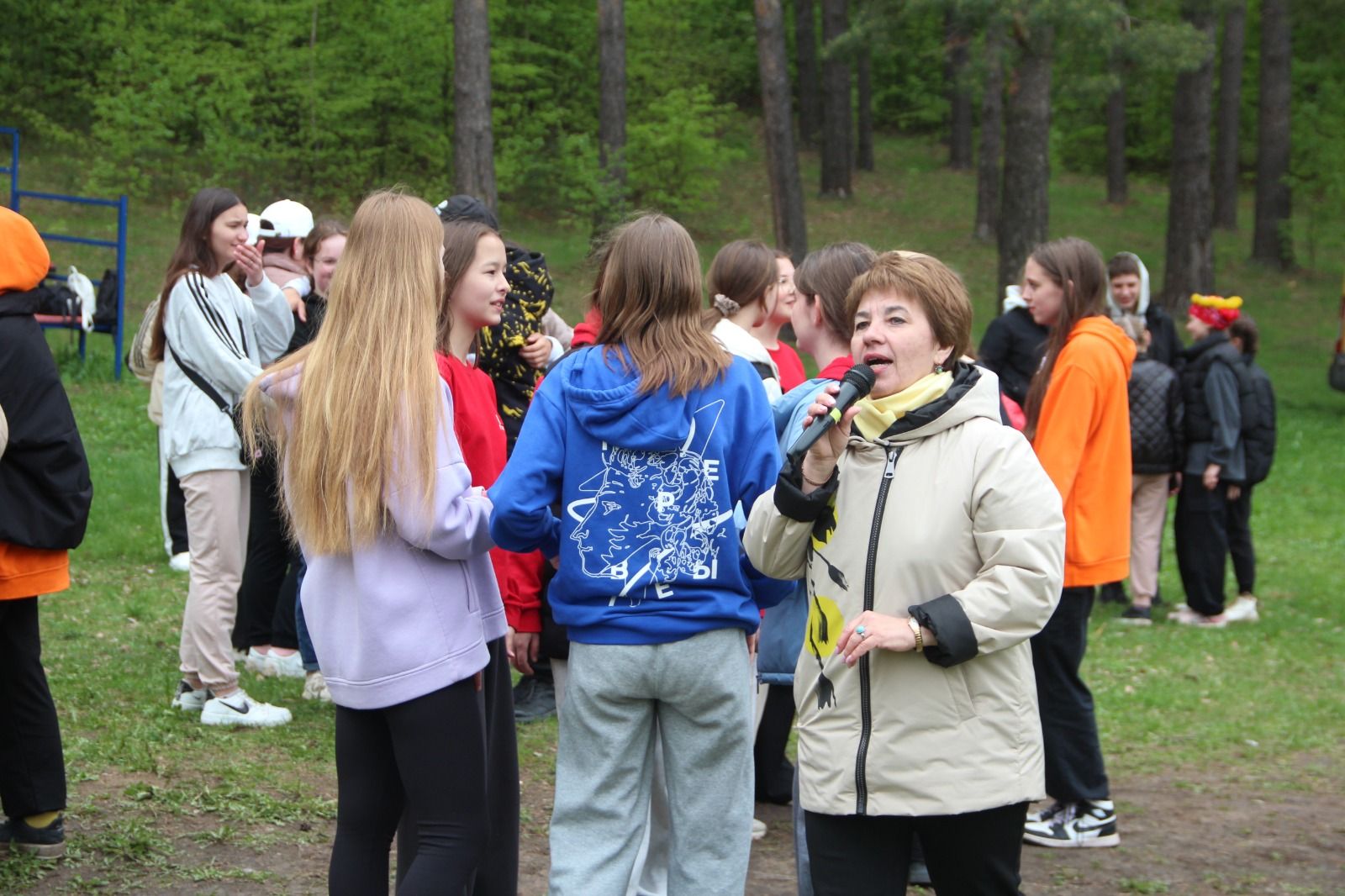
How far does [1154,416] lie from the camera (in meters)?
8.95

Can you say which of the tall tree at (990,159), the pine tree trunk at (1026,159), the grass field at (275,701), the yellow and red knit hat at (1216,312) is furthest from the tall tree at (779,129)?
the yellow and red knit hat at (1216,312)

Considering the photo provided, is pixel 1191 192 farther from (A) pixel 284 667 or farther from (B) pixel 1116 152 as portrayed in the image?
(A) pixel 284 667

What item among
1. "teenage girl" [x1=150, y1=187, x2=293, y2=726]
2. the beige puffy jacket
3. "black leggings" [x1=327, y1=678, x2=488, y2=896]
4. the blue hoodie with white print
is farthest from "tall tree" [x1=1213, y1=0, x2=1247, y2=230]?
"black leggings" [x1=327, y1=678, x2=488, y2=896]

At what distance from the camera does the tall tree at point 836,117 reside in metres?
29.8

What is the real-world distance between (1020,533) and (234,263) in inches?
148

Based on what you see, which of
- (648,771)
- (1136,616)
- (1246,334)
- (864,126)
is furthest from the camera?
(864,126)

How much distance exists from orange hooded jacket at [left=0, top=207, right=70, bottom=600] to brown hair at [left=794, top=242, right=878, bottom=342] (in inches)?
88.2

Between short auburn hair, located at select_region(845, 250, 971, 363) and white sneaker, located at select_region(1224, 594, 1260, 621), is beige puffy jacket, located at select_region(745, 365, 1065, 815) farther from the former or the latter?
white sneaker, located at select_region(1224, 594, 1260, 621)

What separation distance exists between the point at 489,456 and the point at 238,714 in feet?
8.07

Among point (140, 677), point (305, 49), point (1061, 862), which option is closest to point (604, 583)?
point (1061, 862)

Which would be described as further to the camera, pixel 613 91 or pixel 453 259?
pixel 613 91

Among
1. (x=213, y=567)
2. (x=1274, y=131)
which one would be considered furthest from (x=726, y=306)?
(x=1274, y=131)

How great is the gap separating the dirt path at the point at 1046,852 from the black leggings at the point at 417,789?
97 centimetres

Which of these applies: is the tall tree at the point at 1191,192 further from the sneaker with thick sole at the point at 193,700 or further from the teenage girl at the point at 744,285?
the sneaker with thick sole at the point at 193,700
